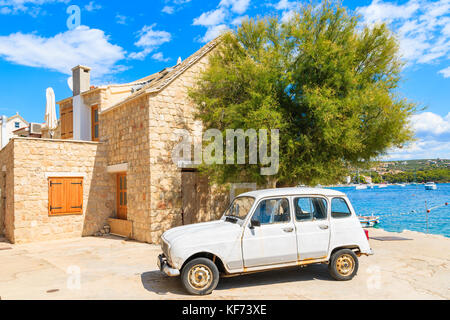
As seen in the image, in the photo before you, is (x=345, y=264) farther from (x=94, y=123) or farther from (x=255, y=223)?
(x=94, y=123)

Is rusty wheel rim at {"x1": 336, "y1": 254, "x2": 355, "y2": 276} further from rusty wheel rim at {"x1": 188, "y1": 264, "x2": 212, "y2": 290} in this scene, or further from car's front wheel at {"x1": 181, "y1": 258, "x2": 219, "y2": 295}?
rusty wheel rim at {"x1": 188, "y1": 264, "x2": 212, "y2": 290}

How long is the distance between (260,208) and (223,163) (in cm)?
416

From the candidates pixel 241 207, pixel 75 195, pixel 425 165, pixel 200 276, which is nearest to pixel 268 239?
pixel 241 207

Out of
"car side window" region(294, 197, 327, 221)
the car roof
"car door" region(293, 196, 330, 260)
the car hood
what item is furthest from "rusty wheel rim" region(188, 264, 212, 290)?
"car side window" region(294, 197, 327, 221)

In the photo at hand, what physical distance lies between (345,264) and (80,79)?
14.6 meters

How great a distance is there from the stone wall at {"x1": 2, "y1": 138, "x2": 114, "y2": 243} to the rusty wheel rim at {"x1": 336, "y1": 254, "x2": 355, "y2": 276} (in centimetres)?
983

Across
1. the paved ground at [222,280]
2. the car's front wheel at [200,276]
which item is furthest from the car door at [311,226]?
the car's front wheel at [200,276]

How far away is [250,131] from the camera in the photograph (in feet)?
30.5

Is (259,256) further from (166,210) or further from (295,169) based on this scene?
(166,210)

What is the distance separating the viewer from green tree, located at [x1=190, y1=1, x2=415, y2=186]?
902cm

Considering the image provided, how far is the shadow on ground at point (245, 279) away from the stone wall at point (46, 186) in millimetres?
6771

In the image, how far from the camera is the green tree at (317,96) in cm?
902

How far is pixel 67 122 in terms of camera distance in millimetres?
16438
